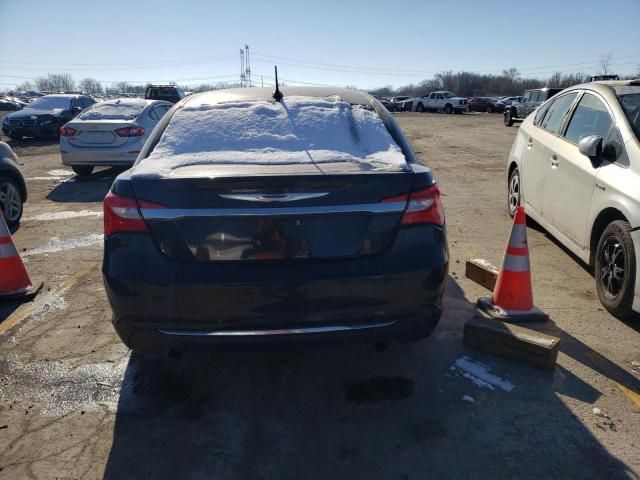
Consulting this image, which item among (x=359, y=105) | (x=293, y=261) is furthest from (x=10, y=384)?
(x=359, y=105)

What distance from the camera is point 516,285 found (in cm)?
379

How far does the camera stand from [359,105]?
139 inches

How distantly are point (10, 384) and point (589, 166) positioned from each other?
4699mm

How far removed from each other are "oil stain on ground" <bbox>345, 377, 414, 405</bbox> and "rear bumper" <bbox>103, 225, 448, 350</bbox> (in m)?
0.50

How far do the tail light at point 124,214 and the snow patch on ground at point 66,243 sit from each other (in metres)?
3.70

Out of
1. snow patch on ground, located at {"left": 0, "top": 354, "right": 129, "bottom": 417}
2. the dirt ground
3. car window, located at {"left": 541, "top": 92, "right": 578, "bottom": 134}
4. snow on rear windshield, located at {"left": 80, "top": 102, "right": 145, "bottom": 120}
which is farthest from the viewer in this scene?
snow on rear windshield, located at {"left": 80, "top": 102, "right": 145, "bottom": 120}

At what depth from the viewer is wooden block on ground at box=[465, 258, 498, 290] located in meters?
4.31

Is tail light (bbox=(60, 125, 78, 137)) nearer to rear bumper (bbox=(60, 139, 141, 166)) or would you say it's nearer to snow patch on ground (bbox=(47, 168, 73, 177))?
rear bumper (bbox=(60, 139, 141, 166))

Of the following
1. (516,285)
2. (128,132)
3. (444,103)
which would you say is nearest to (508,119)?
(444,103)

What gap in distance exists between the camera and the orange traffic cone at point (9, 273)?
4.33m

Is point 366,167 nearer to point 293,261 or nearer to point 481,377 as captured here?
point 293,261

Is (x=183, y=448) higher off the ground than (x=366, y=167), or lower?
lower

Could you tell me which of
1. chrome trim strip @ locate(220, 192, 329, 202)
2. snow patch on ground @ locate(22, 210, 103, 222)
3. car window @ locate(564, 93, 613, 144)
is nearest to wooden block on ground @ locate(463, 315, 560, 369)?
chrome trim strip @ locate(220, 192, 329, 202)

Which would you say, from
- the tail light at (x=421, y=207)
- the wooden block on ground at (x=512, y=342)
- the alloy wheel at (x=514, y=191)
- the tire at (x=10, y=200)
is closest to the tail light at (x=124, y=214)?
the tail light at (x=421, y=207)
